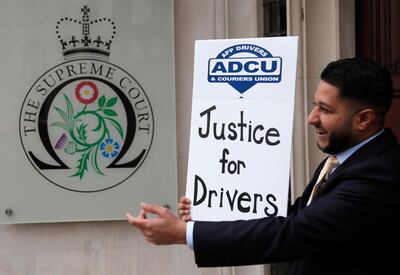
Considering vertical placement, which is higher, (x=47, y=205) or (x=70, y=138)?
(x=70, y=138)

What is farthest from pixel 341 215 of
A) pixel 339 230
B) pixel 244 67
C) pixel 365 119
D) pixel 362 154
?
pixel 244 67

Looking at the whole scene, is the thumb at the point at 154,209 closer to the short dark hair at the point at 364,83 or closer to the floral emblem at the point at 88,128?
the short dark hair at the point at 364,83

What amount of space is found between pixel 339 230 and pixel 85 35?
153 inches

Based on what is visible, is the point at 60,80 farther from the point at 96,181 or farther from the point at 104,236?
the point at 104,236

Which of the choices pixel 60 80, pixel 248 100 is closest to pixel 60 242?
pixel 60 80

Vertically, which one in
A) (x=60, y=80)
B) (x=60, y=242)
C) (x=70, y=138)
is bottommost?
(x=60, y=242)

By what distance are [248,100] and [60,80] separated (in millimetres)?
3144

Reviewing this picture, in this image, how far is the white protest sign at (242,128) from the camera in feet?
9.28

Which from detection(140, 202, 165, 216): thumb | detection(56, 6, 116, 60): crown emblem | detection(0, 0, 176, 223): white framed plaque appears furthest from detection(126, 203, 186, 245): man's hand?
detection(56, 6, 116, 60): crown emblem

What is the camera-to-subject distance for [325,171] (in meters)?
2.59

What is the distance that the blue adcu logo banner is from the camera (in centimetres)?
286

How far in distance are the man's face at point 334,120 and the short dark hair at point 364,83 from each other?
29 mm

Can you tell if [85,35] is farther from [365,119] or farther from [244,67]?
[365,119]

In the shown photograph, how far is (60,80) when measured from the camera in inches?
225
